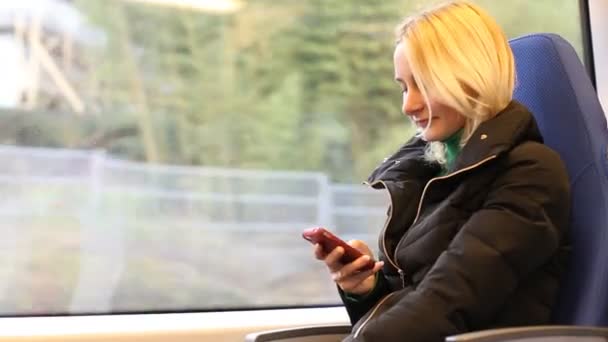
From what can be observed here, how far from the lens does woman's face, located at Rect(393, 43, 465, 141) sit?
1.49 m

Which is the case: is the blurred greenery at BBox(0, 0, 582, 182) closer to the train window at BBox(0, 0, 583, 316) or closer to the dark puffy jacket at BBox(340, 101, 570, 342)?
the train window at BBox(0, 0, 583, 316)

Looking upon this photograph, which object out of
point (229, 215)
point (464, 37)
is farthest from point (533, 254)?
point (229, 215)

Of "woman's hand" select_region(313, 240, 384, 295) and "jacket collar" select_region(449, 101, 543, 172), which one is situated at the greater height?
"jacket collar" select_region(449, 101, 543, 172)

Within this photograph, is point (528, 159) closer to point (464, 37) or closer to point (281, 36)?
point (464, 37)

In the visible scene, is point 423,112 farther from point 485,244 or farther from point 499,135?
point 485,244

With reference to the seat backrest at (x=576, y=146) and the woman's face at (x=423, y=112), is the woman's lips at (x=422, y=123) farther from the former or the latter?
the seat backrest at (x=576, y=146)

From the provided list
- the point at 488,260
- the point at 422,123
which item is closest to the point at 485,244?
the point at 488,260

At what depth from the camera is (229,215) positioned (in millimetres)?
2359

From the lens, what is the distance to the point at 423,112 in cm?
151

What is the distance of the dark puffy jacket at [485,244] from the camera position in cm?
131

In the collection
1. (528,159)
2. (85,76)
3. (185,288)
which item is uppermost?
(85,76)

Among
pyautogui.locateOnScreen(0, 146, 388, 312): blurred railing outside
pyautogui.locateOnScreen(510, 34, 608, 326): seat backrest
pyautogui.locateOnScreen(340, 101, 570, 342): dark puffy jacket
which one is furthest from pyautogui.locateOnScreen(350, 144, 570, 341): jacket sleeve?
pyautogui.locateOnScreen(0, 146, 388, 312): blurred railing outside

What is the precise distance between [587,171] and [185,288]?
127 centimetres

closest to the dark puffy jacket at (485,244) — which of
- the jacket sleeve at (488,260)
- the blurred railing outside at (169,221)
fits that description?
the jacket sleeve at (488,260)
